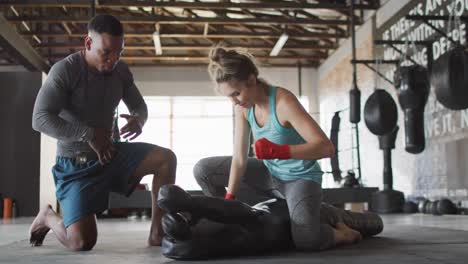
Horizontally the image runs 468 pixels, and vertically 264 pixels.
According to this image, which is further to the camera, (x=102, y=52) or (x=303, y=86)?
(x=303, y=86)

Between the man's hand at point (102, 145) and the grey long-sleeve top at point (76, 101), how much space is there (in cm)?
3

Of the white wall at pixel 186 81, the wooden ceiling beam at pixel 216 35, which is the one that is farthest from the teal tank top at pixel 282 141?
the white wall at pixel 186 81

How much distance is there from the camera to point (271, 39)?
1127cm

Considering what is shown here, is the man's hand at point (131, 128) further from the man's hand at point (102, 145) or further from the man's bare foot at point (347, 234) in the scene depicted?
A: the man's bare foot at point (347, 234)

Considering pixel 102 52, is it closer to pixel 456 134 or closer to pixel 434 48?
pixel 456 134

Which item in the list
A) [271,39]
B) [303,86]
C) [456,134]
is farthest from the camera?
[303,86]

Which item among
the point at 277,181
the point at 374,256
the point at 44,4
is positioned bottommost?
the point at 374,256

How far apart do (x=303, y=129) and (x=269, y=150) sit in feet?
0.84

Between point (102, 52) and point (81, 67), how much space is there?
15 cm

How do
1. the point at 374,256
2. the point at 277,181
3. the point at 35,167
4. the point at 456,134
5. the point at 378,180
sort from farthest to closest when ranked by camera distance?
1. the point at 378,180
2. the point at 35,167
3. the point at 456,134
4. the point at 277,181
5. the point at 374,256

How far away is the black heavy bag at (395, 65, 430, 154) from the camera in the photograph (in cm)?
566

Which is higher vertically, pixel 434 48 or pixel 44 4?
pixel 44 4

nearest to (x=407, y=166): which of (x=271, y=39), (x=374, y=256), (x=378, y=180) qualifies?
(x=378, y=180)

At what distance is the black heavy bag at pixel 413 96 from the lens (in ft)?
18.6
